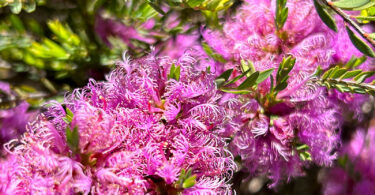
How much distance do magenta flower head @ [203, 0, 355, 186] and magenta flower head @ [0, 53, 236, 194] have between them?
126 mm

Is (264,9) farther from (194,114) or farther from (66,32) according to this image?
(66,32)

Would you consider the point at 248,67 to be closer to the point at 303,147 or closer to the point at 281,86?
the point at 281,86

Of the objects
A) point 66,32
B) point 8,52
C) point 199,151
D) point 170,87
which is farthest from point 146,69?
point 8,52

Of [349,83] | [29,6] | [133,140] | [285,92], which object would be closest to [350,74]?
[349,83]

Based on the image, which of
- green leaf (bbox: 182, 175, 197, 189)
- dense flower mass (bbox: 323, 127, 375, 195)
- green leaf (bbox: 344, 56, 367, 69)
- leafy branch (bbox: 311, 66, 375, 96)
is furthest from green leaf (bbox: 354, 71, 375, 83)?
dense flower mass (bbox: 323, 127, 375, 195)

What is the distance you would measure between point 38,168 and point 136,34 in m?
0.60

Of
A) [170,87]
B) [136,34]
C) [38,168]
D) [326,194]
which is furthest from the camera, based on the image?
[326,194]

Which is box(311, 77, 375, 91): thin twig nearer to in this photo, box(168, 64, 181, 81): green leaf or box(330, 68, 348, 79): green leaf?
box(330, 68, 348, 79): green leaf

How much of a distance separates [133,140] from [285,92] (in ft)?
1.36

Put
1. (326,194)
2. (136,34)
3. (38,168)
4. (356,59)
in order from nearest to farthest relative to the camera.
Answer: (38,168)
(356,59)
(136,34)
(326,194)

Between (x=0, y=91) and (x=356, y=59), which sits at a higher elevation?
(x=356, y=59)

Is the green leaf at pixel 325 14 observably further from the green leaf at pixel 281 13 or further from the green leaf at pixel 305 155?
the green leaf at pixel 305 155

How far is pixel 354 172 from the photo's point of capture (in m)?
1.52

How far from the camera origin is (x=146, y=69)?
95cm
